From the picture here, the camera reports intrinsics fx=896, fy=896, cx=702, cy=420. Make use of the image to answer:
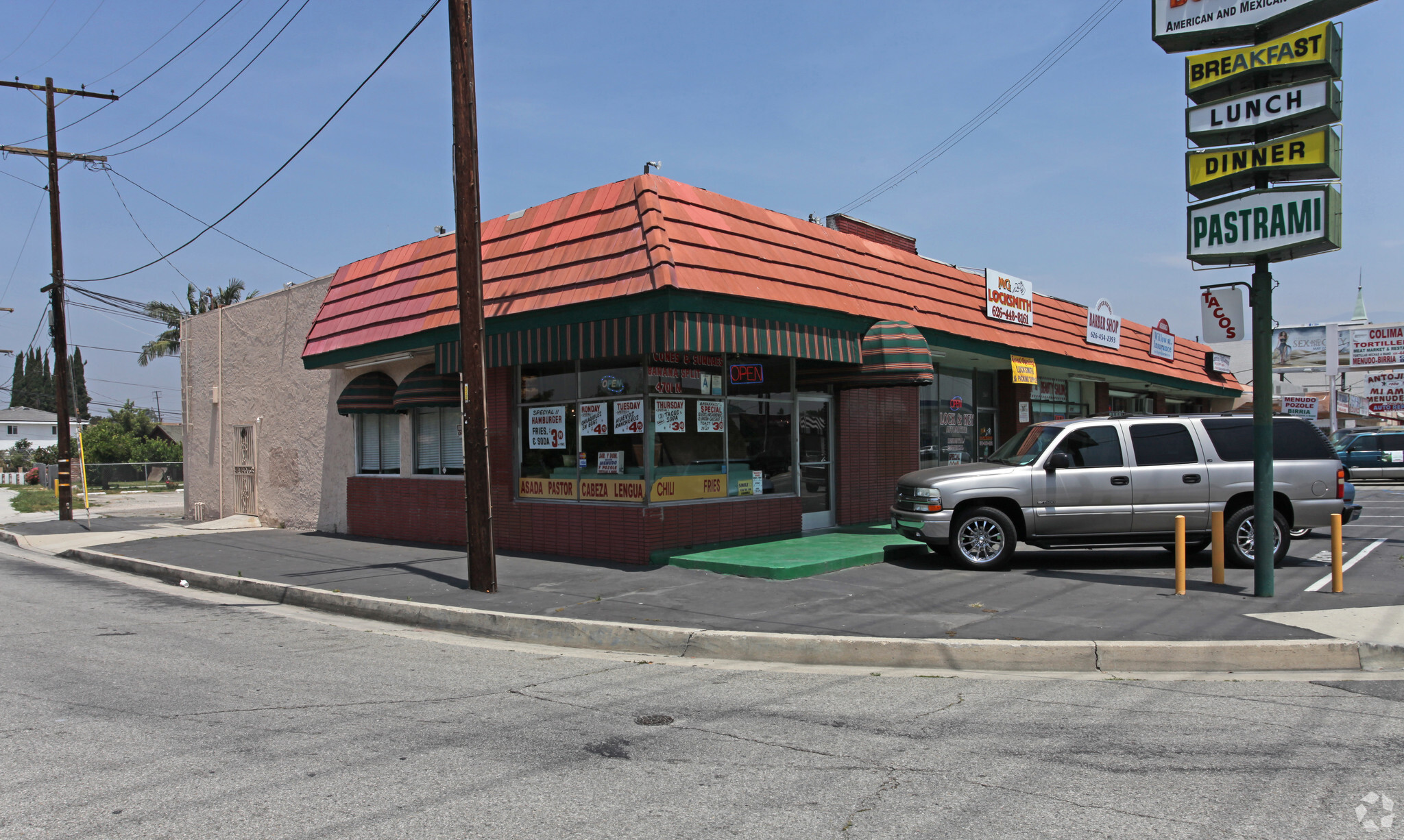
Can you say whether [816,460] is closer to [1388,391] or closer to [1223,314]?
[1223,314]

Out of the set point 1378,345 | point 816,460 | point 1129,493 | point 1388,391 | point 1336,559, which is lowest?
point 1336,559

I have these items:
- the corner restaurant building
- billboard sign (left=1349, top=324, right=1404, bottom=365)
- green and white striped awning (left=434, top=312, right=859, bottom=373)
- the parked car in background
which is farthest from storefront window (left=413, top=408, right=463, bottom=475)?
billboard sign (left=1349, top=324, right=1404, bottom=365)

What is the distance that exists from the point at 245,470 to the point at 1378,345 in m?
53.3

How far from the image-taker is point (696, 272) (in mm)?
10891

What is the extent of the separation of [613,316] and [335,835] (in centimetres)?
778

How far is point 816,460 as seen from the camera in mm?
14531

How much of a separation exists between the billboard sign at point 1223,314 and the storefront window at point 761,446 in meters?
5.72

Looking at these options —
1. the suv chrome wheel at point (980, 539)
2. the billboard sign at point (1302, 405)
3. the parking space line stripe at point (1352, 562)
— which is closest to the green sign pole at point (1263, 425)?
the parking space line stripe at point (1352, 562)

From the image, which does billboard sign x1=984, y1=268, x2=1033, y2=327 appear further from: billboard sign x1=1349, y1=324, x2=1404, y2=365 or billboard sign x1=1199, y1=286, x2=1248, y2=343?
billboard sign x1=1349, y1=324, x2=1404, y2=365

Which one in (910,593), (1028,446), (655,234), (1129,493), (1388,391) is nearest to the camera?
(910,593)

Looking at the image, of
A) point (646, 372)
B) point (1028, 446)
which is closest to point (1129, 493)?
point (1028, 446)

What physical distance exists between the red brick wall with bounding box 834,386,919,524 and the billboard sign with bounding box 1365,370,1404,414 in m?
51.9

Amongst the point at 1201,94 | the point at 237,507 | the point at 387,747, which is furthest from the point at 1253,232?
the point at 237,507

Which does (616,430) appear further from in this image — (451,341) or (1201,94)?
(1201,94)
